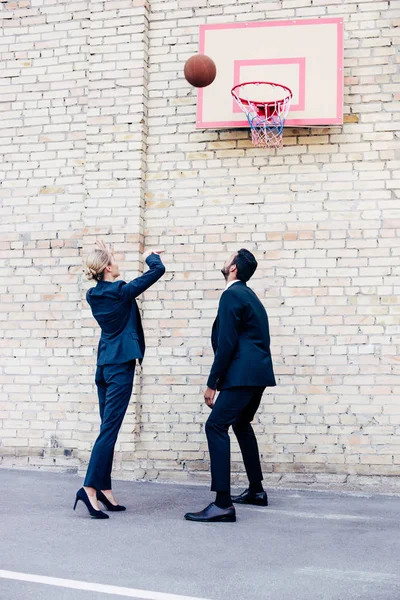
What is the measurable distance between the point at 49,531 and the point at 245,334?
191 centimetres

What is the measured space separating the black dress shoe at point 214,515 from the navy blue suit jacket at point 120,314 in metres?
1.18

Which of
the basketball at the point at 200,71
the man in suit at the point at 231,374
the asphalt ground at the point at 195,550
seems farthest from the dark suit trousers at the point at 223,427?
the basketball at the point at 200,71

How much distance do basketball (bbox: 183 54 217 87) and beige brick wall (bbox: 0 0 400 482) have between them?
0.64 meters

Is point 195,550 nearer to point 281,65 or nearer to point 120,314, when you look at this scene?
point 120,314

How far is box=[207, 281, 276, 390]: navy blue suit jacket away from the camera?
565cm

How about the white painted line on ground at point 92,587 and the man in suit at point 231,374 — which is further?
the man in suit at point 231,374

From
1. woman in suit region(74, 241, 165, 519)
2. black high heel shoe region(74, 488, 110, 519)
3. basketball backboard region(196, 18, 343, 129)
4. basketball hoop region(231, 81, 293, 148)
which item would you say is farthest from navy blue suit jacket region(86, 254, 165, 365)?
basketball backboard region(196, 18, 343, 129)

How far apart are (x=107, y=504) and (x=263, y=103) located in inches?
151

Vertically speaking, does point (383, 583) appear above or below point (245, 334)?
below

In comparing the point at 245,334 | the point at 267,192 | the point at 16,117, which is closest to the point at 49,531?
the point at 245,334

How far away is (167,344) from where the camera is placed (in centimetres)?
759

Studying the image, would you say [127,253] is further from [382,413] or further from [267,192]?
[382,413]

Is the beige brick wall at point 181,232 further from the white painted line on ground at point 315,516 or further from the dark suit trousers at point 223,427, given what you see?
the dark suit trousers at point 223,427

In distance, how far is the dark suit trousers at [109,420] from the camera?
223 inches
